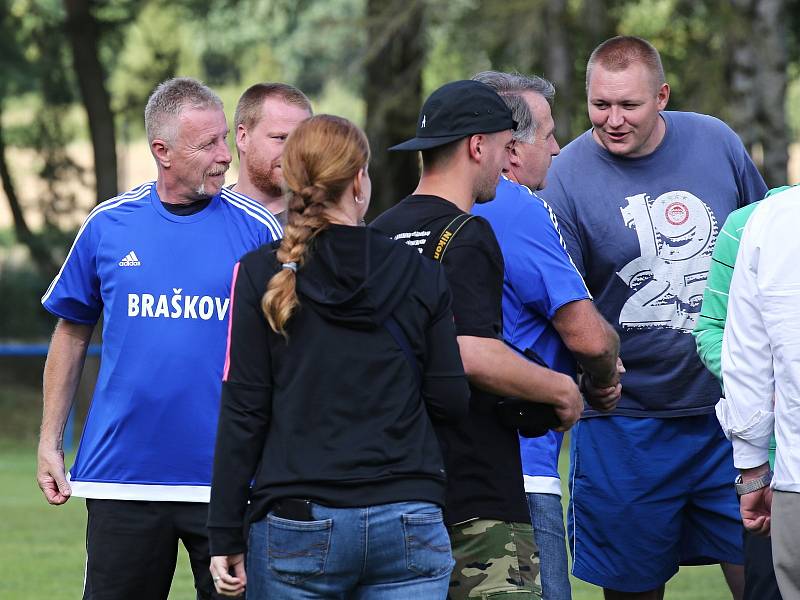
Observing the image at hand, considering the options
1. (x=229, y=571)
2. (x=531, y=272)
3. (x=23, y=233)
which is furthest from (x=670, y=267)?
(x=23, y=233)

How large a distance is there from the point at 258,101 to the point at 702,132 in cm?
181

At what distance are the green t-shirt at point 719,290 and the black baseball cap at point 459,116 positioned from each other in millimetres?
908

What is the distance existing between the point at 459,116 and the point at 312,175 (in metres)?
0.61

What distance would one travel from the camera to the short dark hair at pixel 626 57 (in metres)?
5.43

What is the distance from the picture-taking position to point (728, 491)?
212 inches

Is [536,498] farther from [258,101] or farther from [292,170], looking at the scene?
[258,101]

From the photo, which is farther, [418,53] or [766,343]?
[418,53]

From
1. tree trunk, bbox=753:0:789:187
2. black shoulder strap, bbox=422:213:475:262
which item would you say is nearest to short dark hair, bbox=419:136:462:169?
black shoulder strap, bbox=422:213:475:262

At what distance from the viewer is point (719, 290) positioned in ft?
14.5

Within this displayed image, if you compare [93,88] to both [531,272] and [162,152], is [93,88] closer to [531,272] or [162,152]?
[162,152]

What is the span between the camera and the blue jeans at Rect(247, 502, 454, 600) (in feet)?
11.0

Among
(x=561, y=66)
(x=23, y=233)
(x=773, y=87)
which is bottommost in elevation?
(x=23, y=233)

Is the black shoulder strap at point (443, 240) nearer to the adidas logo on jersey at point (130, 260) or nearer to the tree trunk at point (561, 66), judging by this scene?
the adidas logo on jersey at point (130, 260)

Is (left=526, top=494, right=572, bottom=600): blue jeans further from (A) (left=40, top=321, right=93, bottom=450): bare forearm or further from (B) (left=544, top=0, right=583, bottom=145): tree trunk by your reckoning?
(B) (left=544, top=0, right=583, bottom=145): tree trunk
